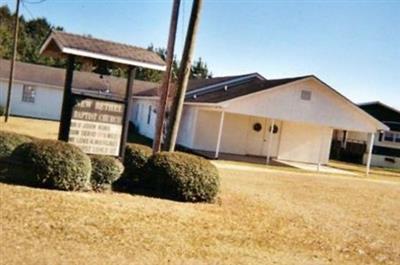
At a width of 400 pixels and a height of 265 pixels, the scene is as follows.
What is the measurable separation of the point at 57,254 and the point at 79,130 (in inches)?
219

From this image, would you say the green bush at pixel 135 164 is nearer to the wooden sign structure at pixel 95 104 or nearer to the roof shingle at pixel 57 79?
the wooden sign structure at pixel 95 104

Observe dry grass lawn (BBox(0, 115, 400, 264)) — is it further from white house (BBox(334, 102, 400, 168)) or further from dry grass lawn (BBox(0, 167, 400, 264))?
white house (BBox(334, 102, 400, 168))

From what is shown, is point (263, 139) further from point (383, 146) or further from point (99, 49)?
point (99, 49)

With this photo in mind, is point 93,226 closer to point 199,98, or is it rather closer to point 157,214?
point 157,214

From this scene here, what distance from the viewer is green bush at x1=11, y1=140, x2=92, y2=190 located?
1001cm

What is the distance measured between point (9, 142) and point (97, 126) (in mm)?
1928

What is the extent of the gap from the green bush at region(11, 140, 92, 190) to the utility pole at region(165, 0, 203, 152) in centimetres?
422

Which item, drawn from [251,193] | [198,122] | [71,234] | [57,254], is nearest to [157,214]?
[71,234]

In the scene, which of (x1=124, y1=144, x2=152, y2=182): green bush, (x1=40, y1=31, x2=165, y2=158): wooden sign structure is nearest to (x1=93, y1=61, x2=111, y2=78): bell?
(x1=40, y1=31, x2=165, y2=158): wooden sign structure

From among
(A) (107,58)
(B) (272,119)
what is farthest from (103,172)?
(B) (272,119)

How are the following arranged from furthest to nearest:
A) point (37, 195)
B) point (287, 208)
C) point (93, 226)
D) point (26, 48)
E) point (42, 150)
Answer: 1. point (26, 48)
2. point (287, 208)
3. point (42, 150)
4. point (37, 195)
5. point (93, 226)

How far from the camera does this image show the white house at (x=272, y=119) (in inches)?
1047

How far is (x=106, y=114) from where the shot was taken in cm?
1190

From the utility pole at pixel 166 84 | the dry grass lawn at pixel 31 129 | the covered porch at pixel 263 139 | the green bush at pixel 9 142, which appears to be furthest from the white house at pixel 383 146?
the green bush at pixel 9 142
